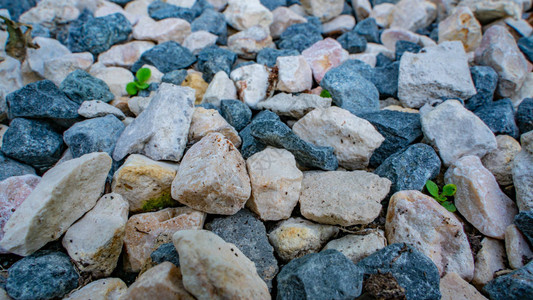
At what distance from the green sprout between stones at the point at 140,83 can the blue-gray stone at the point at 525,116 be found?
314 cm

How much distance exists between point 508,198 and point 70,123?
3198 mm

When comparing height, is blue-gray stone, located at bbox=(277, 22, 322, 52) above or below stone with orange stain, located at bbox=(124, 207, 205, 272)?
above

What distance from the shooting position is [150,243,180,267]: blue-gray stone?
1768 millimetres

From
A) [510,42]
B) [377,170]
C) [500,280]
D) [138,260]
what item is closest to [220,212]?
[138,260]

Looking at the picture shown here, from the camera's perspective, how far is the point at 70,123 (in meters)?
2.57

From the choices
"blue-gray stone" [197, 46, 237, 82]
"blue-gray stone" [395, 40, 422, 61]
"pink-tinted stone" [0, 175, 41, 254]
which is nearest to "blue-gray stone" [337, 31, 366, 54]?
"blue-gray stone" [395, 40, 422, 61]

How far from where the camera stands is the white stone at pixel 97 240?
187cm

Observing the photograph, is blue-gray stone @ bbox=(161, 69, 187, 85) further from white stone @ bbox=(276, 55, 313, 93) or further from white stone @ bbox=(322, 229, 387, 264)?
white stone @ bbox=(322, 229, 387, 264)

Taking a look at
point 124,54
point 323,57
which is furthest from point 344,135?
point 124,54

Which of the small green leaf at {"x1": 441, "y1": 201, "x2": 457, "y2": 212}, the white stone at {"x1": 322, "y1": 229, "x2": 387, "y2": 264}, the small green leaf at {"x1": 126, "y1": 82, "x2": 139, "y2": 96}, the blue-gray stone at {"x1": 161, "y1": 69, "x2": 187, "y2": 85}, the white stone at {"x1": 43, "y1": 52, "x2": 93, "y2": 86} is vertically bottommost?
the small green leaf at {"x1": 441, "y1": 201, "x2": 457, "y2": 212}

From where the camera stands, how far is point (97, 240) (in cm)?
189

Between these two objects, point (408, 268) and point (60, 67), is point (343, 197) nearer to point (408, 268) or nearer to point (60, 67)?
point (408, 268)

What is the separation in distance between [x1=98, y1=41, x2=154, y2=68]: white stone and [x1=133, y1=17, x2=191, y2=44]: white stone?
133 mm

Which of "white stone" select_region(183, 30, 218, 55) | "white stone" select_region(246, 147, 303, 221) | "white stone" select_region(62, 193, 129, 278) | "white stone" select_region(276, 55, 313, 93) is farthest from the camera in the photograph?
"white stone" select_region(183, 30, 218, 55)
